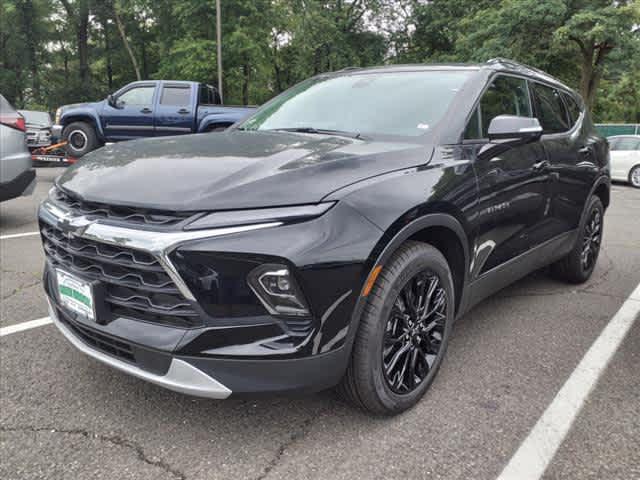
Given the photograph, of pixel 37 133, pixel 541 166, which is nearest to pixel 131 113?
pixel 37 133

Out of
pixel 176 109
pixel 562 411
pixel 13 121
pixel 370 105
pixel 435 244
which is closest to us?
pixel 562 411

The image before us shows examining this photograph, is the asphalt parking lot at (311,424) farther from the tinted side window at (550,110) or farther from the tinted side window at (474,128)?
the tinted side window at (550,110)

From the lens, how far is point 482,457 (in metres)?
2.04

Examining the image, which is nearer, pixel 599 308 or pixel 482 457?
pixel 482 457

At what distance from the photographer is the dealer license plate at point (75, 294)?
200cm

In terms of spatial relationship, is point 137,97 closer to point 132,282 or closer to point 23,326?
point 23,326

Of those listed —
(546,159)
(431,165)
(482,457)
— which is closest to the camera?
(482,457)

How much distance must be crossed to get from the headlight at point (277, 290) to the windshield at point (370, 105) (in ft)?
4.05

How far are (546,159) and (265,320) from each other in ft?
7.72

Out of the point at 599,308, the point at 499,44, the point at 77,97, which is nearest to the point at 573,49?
the point at 499,44

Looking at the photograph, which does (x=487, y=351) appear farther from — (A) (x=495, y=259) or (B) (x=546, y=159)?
(B) (x=546, y=159)

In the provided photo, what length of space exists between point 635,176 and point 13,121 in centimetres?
Result: 1415

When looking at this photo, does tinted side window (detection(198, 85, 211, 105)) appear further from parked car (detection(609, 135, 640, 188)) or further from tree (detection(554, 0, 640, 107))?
tree (detection(554, 0, 640, 107))

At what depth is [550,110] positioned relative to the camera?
370cm
